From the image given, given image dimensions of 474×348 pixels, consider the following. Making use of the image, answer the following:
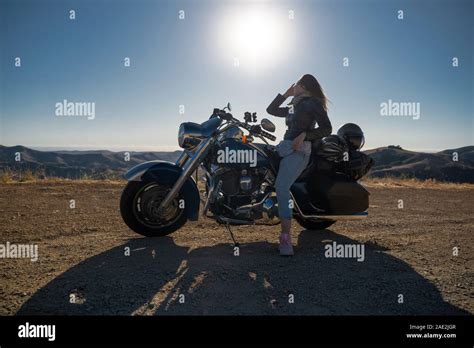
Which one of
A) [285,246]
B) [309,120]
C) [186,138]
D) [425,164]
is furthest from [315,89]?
[425,164]

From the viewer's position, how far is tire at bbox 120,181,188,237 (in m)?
4.77

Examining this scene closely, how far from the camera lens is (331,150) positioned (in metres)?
5.12

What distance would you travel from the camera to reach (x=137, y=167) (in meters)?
4.84

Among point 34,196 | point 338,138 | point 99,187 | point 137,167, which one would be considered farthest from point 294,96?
point 99,187

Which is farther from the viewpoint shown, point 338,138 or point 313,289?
point 338,138

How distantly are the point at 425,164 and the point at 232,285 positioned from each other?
8305 centimetres

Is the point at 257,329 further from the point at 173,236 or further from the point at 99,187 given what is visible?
the point at 99,187

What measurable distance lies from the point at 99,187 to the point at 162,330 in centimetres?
776

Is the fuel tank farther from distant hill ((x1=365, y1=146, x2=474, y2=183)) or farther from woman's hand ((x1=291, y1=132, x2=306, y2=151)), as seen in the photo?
distant hill ((x1=365, y1=146, x2=474, y2=183))

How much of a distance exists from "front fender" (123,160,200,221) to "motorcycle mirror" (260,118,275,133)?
1.21 m

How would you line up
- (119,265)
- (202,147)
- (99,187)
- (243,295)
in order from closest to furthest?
(243,295) < (119,265) < (202,147) < (99,187)

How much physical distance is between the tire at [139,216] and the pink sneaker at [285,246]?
138cm

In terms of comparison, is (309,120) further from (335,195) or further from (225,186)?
(225,186)
